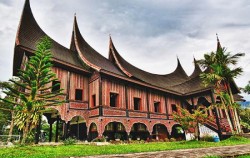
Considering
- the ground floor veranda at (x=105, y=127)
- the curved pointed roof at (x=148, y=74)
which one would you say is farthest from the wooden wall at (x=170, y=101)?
the curved pointed roof at (x=148, y=74)

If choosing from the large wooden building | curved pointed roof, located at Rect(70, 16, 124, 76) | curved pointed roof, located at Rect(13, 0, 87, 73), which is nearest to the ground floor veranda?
the large wooden building

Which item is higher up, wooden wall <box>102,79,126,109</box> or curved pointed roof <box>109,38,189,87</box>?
curved pointed roof <box>109,38,189,87</box>

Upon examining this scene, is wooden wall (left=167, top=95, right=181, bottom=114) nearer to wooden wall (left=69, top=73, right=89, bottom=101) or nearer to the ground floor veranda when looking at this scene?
the ground floor veranda

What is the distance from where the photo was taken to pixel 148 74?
21156 mm

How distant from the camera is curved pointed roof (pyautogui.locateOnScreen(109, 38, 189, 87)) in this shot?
1722 centimetres

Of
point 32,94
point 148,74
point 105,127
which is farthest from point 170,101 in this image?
point 32,94

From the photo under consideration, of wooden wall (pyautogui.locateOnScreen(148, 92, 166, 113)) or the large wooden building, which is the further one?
wooden wall (pyautogui.locateOnScreen(148, 92, 166, 113))

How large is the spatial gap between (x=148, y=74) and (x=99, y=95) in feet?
32.8

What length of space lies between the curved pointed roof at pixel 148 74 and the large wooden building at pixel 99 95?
0.14 metres

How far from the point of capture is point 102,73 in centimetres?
1288

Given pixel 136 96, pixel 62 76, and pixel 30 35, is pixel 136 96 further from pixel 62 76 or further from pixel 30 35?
pixel 30 35

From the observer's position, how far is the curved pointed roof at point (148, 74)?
1722 centimetres

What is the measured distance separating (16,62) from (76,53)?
4.44 m

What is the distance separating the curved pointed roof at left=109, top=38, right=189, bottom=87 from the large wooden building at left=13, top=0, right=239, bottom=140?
0.47 feet
